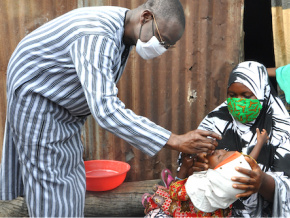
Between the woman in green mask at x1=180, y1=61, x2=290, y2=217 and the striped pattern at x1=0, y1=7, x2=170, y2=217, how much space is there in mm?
921

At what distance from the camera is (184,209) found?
104 inches

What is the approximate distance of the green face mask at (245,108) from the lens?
9.70ft

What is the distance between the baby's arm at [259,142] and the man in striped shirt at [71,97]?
92cm

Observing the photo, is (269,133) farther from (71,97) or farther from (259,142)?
(71,97)

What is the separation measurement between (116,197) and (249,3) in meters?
3.14

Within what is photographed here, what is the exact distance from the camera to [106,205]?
3510 millimetres

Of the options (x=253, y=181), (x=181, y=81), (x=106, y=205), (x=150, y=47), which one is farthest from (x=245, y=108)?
(x=106, y=205)

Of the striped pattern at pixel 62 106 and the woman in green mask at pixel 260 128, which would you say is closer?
the striped pattern at pixel 62 106

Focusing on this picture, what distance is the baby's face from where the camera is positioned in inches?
→ 98.9

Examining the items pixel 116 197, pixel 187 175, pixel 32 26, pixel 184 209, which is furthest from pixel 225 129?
pixel 32 26

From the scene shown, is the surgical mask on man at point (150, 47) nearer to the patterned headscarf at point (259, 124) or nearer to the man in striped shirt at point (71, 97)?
the man in striped shirt at point (71, 97)

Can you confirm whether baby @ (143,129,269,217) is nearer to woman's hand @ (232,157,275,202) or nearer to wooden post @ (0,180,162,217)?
woman's hand @ (232,157,275,202)

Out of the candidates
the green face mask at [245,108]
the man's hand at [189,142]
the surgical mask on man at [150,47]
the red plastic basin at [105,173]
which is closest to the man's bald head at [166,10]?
the surgical mask on man at [150,47]

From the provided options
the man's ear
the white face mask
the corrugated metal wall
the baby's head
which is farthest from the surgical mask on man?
the corrugated metal wall
